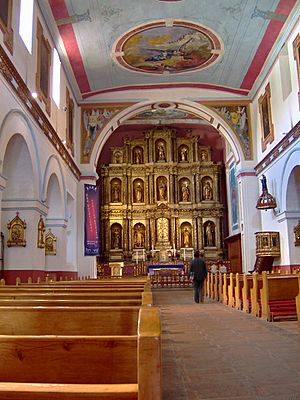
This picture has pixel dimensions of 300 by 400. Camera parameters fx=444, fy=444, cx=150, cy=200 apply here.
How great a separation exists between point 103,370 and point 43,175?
9.96 metres

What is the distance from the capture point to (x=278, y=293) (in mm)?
7020

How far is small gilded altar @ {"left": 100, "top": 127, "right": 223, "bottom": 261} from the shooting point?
71.4ft

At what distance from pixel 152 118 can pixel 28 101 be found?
12969 millimetres

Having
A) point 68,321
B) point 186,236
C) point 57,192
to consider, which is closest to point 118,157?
point 186,236

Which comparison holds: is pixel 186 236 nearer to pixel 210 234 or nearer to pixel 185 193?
pixel 210 234

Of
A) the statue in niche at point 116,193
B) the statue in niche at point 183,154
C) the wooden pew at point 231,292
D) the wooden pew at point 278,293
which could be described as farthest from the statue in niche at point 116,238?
the wooden pew at point 278,293

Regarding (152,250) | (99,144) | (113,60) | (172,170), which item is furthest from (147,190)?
(113,60)

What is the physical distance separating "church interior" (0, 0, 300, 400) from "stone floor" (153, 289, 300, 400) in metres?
0.14

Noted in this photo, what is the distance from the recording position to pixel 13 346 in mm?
1426

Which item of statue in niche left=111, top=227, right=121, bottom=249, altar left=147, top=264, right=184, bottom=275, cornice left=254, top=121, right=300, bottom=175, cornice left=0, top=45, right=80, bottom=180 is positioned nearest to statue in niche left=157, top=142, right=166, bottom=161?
statue in niche left=111, top=227, right=121, bottom=249

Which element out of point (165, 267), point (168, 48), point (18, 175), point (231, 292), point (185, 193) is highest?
point (168, 48)

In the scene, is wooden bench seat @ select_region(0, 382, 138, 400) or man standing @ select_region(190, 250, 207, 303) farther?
man standing @ select_region(190, 250, 207, 303)

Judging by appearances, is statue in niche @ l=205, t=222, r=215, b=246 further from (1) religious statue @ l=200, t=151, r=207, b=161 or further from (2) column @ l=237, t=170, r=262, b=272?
(2) column @ l=237, t=170, r=262, b=272

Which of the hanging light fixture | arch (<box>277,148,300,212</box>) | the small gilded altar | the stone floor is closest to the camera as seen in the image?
the stone floor
